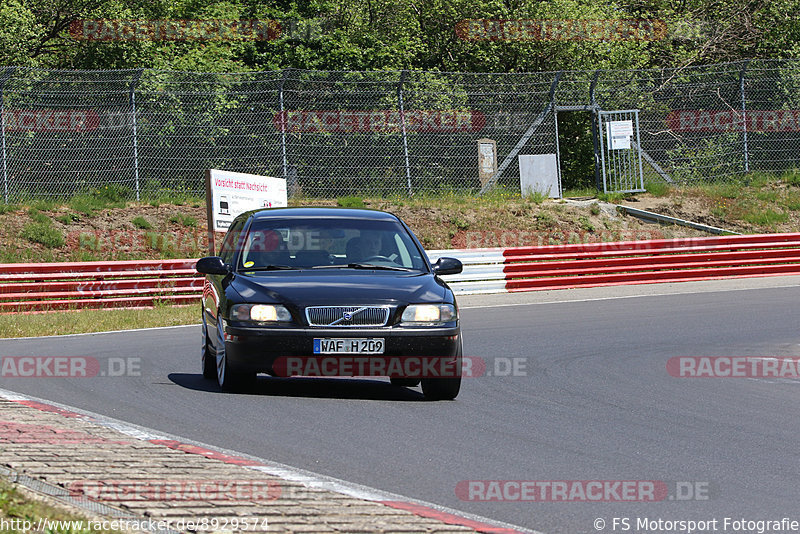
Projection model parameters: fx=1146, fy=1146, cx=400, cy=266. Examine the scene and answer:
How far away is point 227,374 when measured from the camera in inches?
355

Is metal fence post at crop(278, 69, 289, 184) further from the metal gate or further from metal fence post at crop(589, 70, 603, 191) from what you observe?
the metal gate

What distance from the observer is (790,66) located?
28.9 m

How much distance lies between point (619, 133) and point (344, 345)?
20.7 metres

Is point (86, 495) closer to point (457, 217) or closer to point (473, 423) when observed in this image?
point (473, 423)

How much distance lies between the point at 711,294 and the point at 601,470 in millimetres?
14728

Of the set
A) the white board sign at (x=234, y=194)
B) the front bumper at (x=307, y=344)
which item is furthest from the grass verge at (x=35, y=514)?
the white board sign at (x=234, y=194)

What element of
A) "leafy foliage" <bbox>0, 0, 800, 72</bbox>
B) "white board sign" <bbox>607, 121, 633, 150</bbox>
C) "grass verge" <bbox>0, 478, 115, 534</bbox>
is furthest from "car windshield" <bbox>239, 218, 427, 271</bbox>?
"leafy foliage" <bbox>0, 0, 800, 72</bbox>

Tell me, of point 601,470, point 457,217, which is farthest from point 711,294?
point 601,470

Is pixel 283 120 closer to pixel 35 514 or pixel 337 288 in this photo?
pixel 337 288

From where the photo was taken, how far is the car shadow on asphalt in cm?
927

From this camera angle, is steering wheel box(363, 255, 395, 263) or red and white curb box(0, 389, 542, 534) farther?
steering wheel box(363, 255, 395, 263)

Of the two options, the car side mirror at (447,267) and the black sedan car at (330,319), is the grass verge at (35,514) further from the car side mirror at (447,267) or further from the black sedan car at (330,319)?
the car side mirror at (447,267)

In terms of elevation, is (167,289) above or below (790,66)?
below

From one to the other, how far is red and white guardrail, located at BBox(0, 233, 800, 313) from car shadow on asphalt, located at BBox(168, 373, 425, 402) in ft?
30.6
